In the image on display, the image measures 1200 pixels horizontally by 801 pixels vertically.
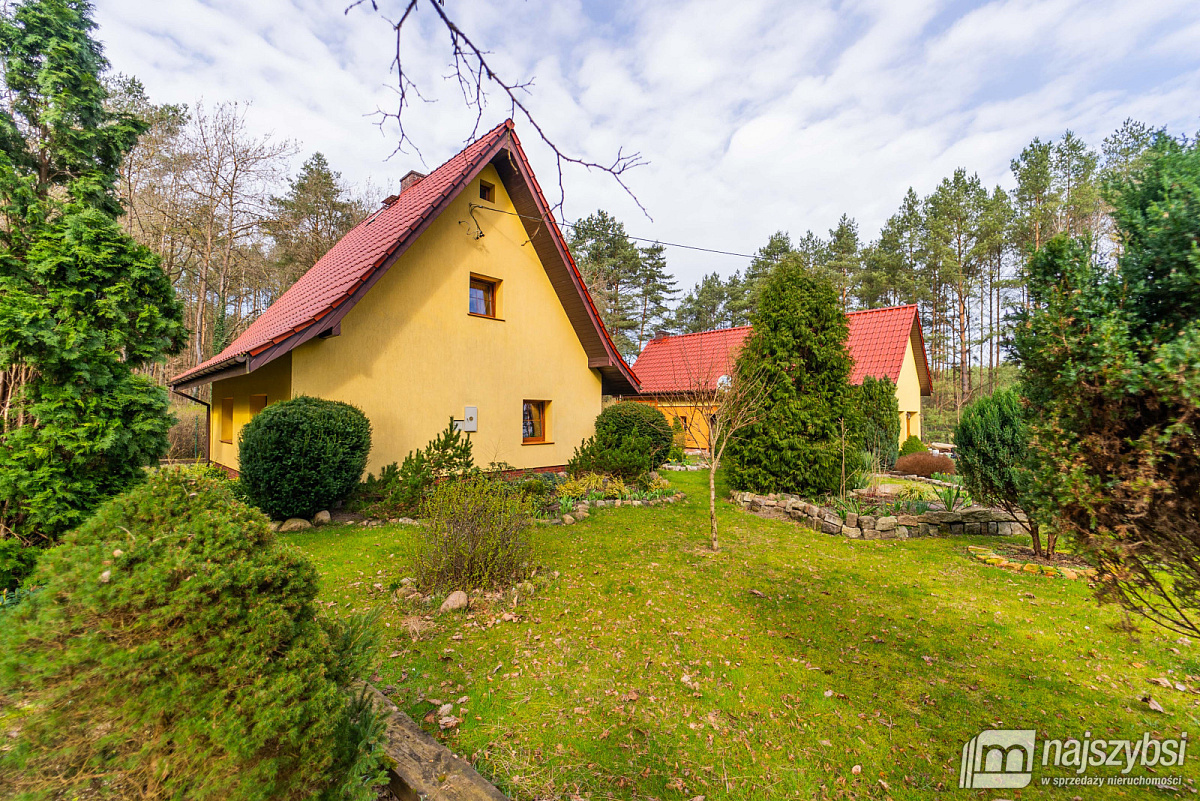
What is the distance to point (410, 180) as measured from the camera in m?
12.9

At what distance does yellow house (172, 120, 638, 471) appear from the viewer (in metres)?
7.58

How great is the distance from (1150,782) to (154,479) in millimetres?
4855

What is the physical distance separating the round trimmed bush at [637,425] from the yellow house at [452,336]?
20.0 inches

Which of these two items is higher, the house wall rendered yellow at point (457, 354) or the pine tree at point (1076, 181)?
the pine tree at point (1076, 181)

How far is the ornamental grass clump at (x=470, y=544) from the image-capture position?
4.41 m

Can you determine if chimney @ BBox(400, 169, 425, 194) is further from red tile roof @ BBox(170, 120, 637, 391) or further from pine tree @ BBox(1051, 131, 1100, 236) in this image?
pine tree @ BBox(1051, 131, 1100, 236)

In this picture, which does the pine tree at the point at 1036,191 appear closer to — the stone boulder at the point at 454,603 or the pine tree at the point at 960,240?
the pine tree at the point at 960,240

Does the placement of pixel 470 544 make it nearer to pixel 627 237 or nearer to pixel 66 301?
pixel 66 301

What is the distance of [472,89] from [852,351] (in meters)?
17.9

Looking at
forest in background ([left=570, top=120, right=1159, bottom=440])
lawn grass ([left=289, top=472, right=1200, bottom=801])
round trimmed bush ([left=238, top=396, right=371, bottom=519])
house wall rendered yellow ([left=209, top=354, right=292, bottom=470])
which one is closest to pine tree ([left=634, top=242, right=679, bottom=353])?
forest in background ([left=570, top=120, right=1159, bottom=440])

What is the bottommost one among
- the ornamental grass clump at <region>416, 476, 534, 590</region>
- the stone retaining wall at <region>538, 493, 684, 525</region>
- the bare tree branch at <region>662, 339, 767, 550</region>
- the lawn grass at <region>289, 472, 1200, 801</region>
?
the lawn grass at <region>289, 472, 1200, 801</region>

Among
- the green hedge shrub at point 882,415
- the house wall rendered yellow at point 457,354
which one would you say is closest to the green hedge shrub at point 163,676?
the house wall rendered yellow at point 457,354

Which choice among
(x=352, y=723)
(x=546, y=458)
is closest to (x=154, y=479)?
(x=352, y=723)

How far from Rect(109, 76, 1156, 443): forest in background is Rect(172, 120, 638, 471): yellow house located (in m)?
4.50
